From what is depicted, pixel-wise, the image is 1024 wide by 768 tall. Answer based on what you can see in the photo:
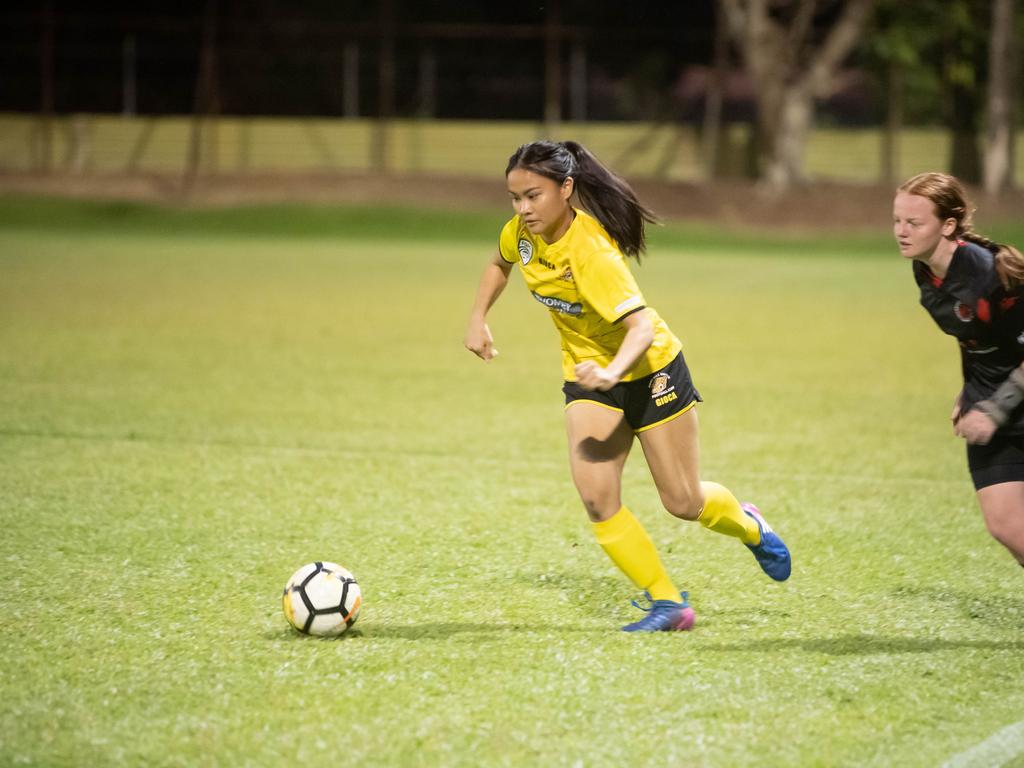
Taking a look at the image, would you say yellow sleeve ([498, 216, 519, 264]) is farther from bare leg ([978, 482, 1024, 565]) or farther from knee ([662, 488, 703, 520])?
bare leg ([978, 482, 1024, 565])

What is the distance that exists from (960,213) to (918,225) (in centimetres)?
17

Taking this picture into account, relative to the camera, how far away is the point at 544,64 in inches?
1234

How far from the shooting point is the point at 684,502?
15.3 feet

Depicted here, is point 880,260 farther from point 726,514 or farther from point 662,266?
point 726,514

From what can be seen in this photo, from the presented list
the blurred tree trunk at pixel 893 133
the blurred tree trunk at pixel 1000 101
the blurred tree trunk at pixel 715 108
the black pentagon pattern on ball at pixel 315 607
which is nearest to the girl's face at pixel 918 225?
the black pentagon pattern on ball at pixel 315 607

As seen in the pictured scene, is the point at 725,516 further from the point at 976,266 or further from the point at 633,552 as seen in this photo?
the point at 976,266

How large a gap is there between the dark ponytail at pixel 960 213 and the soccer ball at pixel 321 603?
2255mm

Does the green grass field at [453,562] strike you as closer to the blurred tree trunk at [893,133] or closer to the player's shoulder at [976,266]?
the player's shoulder at [976,266]

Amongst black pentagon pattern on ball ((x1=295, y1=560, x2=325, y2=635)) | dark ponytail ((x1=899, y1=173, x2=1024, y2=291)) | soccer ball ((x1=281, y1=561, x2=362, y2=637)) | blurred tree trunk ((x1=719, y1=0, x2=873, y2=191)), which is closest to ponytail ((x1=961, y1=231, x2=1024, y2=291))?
dark ponytail ((x1=899, y1=173, x2=1024, y2=291))

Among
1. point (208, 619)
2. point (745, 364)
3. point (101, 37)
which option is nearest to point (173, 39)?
point (101, 37)

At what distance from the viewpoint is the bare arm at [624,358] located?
4.04 meters

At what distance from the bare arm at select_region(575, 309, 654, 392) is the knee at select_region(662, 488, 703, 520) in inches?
23.0

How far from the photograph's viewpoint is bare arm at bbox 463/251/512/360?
4891 millimetres

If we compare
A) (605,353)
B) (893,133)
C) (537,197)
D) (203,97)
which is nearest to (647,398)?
(605,353)
